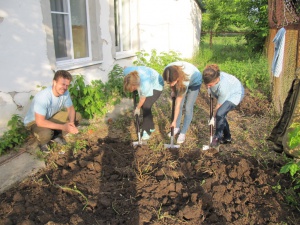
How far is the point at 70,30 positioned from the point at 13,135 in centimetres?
243

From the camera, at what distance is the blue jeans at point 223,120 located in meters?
4.00

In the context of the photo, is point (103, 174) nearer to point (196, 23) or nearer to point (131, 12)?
point (131, 12)

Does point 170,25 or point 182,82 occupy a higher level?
point 170,25

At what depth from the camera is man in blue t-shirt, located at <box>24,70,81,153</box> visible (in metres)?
3.59

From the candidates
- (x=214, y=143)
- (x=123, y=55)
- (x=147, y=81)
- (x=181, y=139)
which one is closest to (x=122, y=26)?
(x=123, y=55)

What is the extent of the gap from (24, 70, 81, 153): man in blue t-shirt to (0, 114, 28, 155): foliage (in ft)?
0.53

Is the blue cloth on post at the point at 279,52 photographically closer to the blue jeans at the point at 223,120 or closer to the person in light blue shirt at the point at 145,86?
the blue jeans at the point at 223,120

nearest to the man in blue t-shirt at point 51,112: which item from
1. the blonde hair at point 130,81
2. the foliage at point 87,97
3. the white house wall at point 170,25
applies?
the foliage at point 87,97

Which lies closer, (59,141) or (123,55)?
(59,141)

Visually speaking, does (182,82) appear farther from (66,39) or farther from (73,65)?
(66,39)

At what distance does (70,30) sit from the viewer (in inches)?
211

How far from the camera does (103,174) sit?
338cm

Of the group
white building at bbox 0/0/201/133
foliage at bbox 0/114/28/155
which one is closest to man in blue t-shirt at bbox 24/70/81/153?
foliage at bbox 0/114/28/155

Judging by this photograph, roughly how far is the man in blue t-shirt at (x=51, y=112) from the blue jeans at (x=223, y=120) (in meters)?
2.12
